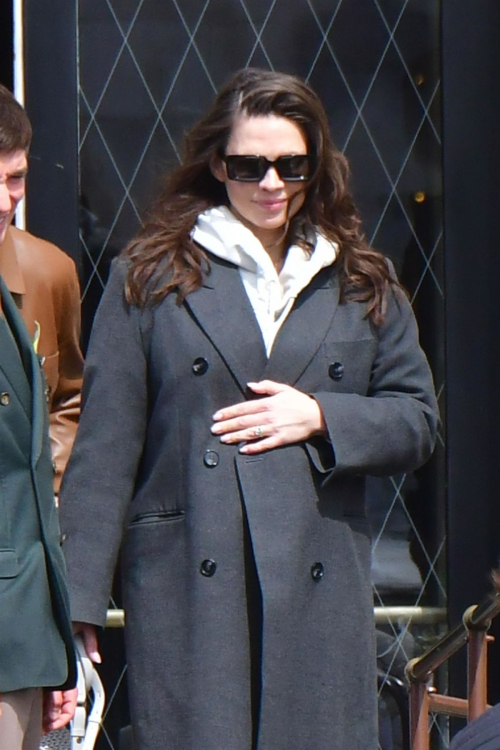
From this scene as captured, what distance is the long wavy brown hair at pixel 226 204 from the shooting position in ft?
11.1

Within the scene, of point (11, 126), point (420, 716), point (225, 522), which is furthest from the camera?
point (420, 716)

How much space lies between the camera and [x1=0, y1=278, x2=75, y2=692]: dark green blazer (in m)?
2.67

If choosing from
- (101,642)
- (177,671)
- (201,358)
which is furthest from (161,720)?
(101,642)

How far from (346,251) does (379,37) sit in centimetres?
169

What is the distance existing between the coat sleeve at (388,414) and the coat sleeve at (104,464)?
15.7 inches

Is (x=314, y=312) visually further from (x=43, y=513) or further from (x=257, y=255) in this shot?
(x=43, y=513)

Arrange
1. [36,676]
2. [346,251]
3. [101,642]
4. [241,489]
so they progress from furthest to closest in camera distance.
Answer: [101,642] → [346,251] → [241,489] → [36,676]

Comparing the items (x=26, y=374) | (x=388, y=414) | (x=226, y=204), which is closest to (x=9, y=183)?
(x=26, y=374)

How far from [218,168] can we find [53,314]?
2.24ft

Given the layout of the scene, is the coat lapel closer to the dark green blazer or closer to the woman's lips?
the dark green blazer

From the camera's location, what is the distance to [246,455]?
129 inches

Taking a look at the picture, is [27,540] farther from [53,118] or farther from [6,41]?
[6,41]

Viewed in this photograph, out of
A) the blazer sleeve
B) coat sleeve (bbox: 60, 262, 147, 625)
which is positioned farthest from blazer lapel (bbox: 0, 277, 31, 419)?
the blazer sleeve

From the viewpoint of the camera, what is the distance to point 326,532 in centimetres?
328
